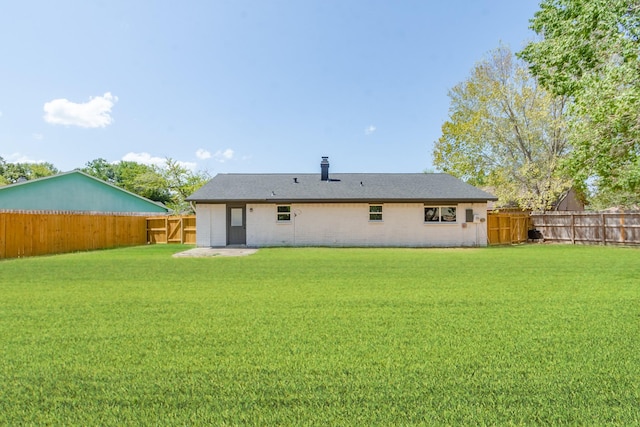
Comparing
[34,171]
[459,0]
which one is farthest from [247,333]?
[34,171]

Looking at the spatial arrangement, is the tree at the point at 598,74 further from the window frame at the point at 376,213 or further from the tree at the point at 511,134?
the tree at the point at 511,134

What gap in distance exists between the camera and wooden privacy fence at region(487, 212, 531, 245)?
18453 millimetres

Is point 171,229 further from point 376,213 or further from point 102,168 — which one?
point 102,168

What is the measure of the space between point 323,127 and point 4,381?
2192cm

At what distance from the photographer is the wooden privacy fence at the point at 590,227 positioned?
53.3 feet

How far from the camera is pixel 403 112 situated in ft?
75.6

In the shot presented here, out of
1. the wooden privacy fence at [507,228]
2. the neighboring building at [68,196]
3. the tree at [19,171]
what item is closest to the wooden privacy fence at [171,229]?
the neighboring building at [68,196]

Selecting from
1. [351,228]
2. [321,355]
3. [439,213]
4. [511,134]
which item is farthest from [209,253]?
[511,134]

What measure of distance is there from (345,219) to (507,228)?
9.57 meters

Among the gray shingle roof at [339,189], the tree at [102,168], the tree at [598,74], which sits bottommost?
the gray shingle roof at [339,189]

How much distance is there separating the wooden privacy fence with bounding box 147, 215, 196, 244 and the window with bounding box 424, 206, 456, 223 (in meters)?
13.5

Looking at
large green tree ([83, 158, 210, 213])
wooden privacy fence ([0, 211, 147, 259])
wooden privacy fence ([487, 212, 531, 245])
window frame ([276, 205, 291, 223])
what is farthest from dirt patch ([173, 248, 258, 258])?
large green tree ([83, 158, 210, 213])

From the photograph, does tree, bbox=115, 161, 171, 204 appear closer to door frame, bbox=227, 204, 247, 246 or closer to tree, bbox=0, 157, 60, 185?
tree, bbox=0, 157, 60, 185

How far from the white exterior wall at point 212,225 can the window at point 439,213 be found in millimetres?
10112
